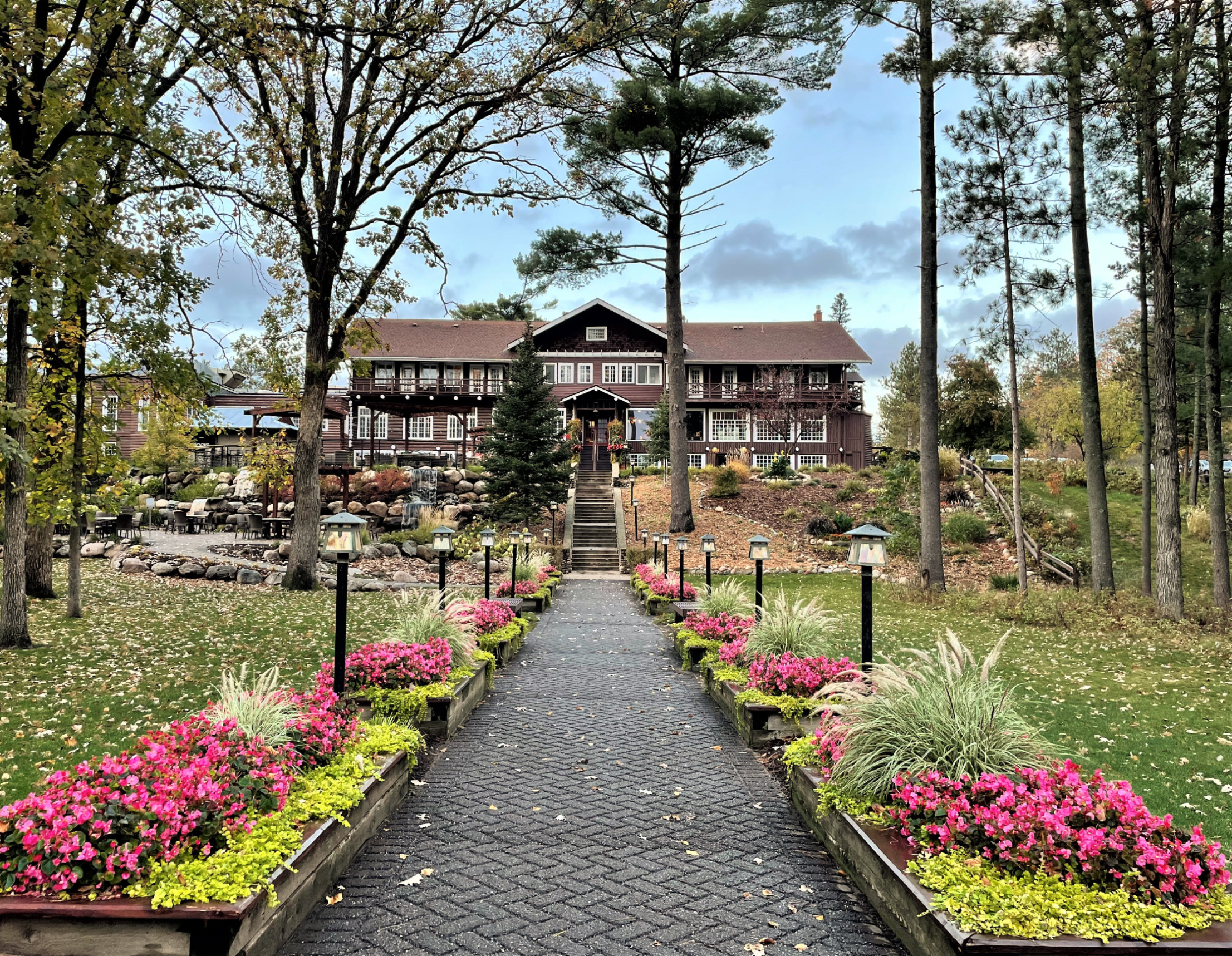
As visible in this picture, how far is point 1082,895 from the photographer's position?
262cm

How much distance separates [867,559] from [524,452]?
1796 centimetres

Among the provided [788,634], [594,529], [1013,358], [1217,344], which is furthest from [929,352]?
[594,529]

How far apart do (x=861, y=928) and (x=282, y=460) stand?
43.5 ft

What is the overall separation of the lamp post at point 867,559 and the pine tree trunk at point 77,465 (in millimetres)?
9558

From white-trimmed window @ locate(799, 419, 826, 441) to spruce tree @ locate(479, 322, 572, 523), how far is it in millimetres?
16823

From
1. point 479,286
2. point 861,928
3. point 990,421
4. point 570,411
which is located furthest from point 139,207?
point 479,286

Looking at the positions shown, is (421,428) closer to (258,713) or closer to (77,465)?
(77,465)

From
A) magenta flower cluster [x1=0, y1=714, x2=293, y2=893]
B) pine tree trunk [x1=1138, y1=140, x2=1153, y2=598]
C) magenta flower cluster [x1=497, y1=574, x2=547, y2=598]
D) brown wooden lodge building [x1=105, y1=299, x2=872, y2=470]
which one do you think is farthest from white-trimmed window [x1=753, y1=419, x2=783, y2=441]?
magenta flower cluster [x1=0, y1=714, x2=293, y2=893]

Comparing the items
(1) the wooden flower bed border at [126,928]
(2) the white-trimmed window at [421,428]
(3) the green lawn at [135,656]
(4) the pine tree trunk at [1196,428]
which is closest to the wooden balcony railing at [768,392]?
(2) the white-trimmed window at [421,428]

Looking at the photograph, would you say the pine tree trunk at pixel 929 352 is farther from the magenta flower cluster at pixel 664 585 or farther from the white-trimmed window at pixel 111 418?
the white-trimmed window at pixel 111 418

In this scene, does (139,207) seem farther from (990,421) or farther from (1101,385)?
(1101,385)

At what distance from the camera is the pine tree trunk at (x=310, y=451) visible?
1320 cm

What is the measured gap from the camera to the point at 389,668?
19.0 ft

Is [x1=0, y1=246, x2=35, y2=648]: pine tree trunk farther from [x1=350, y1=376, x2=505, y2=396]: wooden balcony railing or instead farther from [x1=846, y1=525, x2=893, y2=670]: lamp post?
[x1=350, y1=376, x2=505, y2=396]: wooden balcony railing
